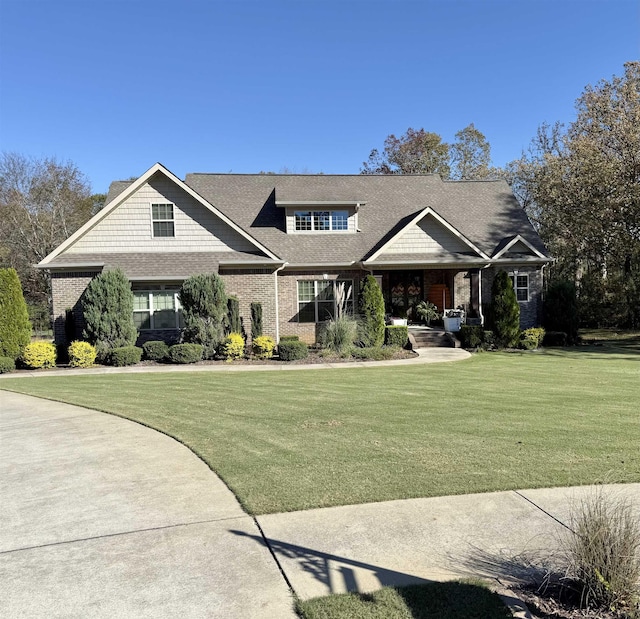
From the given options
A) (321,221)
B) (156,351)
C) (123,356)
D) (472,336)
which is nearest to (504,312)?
(472,336)

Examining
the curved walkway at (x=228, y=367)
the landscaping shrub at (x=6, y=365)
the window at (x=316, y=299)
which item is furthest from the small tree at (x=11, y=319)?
the window at (x=316, y=299)

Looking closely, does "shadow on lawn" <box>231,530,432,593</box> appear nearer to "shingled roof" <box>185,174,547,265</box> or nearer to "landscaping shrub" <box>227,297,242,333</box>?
"landscaping shrub" <box>227,297,242,333</box>

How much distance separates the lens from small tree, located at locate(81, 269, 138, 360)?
53.5 feet

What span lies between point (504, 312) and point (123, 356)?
13942mm

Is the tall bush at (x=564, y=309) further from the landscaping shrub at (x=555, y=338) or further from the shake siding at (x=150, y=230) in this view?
the shake siding at (x=150, y=230)

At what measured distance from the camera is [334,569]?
11.2 ft

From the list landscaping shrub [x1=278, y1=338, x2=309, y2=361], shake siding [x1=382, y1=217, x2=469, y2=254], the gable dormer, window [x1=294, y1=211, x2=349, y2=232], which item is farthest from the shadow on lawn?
window [x1=294, y1=211, x2=349, y2=232]

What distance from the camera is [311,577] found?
11.0ft

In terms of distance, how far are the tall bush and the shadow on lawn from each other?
65.2 ft

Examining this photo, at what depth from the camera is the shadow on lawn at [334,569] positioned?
3.25 m

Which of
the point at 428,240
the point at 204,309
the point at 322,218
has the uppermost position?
the point at 322,218

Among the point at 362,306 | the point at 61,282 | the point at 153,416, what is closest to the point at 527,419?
the point at 153,416

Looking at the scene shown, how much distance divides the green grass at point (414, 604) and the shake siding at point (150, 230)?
663 inches

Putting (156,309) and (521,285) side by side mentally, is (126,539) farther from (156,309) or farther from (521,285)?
(521,285)
